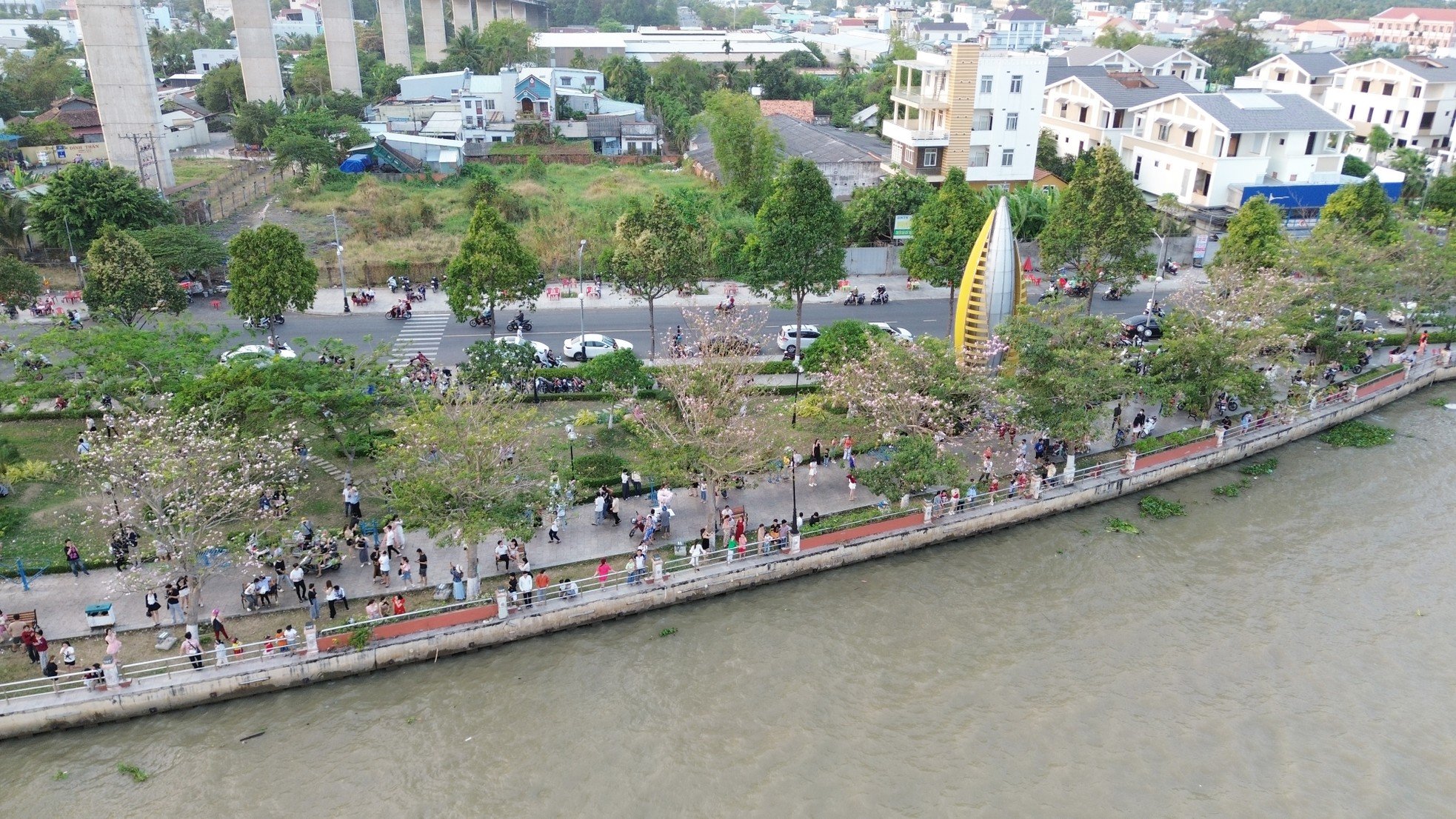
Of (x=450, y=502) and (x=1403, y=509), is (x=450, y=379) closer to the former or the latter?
(x=450, y=502)

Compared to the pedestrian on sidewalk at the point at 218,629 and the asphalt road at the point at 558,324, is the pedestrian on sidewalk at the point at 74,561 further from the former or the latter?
the asphalt road at the point at 558,324

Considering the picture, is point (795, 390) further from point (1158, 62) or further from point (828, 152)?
point (1158, 62)

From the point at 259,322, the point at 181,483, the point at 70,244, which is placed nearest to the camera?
the point at 181,483

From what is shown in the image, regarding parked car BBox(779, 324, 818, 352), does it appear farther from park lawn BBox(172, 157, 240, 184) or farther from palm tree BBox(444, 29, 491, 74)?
palm tree BBox(444, 29, 491, 74)

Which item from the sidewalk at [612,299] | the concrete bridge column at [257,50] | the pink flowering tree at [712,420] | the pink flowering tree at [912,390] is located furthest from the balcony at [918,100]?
the concrete bridge column at [257,50]

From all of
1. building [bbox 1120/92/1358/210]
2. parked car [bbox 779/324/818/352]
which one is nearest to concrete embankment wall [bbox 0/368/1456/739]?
parked car [bbox 779/324/818/352]

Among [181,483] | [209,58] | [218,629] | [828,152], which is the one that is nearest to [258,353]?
[181,483]

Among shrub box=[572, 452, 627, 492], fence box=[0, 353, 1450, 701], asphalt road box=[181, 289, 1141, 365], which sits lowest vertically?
fence box=[0, 353, 1450, 701]
